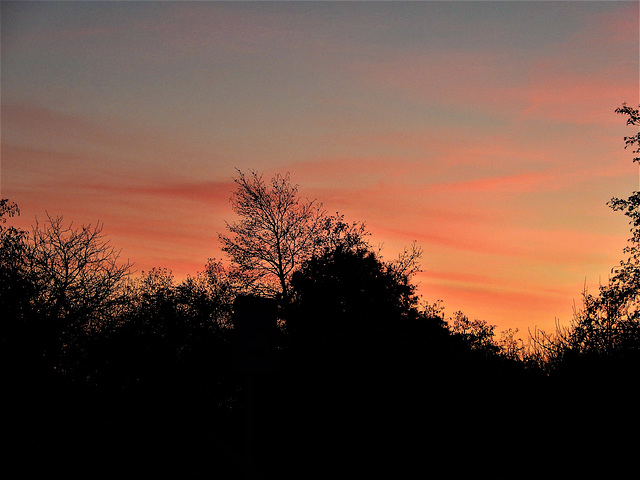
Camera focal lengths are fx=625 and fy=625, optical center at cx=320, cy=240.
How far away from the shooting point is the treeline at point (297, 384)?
11766 millimetres

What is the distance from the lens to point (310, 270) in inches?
1323

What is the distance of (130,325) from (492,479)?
25801 mm

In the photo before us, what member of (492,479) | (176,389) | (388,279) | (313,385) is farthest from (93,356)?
(492,479)

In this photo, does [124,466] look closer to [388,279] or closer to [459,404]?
[459,404]

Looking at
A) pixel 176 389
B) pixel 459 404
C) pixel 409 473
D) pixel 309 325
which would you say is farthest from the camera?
pixel 176 389

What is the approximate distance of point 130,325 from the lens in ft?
110

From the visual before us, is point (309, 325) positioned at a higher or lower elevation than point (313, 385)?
higher

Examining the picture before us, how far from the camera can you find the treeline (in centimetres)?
1177

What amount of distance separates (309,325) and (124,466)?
14261mm

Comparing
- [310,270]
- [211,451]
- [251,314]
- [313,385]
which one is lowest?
[211,451]

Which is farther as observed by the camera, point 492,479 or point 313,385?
point 313,385

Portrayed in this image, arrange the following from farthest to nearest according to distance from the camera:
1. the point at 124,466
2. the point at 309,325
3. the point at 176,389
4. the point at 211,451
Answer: the point at 176,389 → the point at 309,325 → the point at 211,451 → the point at 124,466

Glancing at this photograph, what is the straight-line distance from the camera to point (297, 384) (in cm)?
1748

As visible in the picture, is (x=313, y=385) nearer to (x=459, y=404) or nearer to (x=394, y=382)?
(x=394, y=382)
